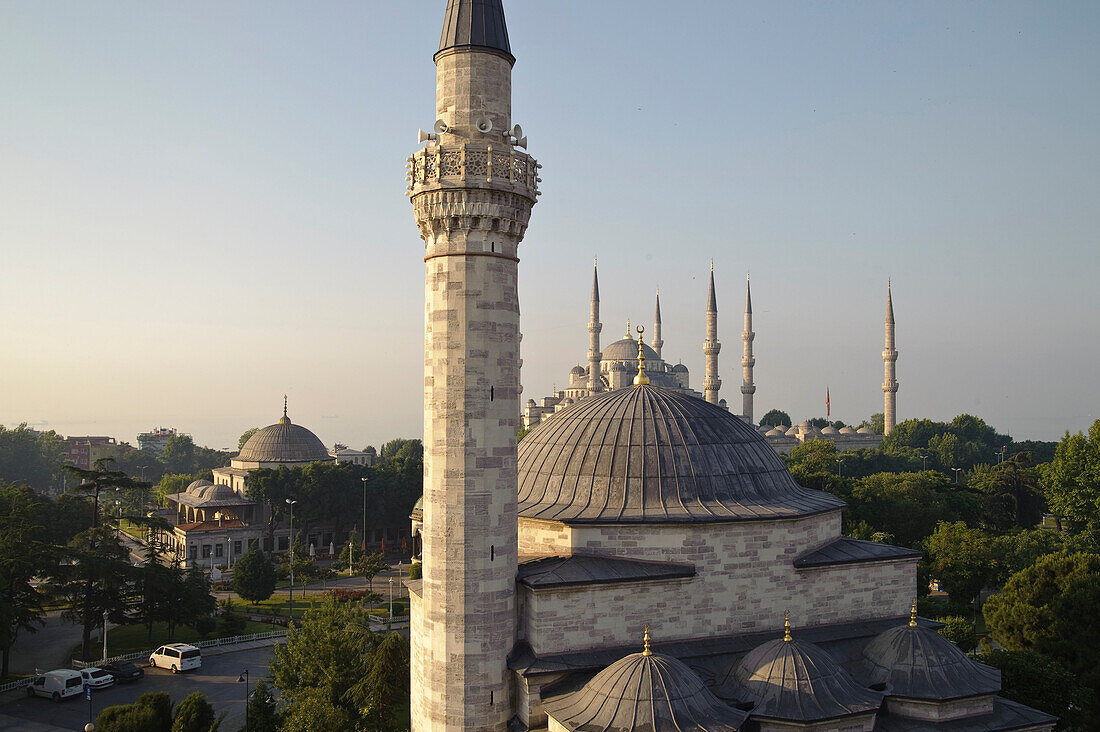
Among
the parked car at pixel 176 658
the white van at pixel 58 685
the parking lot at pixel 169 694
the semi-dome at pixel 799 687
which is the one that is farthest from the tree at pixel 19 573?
the semi-dome at pixel 799 687

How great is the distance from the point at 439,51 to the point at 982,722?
16.3 m

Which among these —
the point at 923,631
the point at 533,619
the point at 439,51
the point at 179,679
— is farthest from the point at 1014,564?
the point at 179,679

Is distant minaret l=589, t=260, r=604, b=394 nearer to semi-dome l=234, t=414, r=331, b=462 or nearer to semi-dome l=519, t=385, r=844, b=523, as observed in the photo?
semi-dome l=234, t=414, r=331, b=462

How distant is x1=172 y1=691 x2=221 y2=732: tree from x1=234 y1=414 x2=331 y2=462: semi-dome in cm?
4588

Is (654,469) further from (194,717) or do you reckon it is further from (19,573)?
(19,573)

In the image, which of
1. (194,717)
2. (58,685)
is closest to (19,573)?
(58,685)

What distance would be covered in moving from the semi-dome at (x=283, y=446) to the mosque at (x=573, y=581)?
4877cm

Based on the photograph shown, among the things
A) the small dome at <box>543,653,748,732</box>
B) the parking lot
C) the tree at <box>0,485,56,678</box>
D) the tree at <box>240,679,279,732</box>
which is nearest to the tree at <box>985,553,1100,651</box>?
the small dome at <box>543,653,748,732</box>

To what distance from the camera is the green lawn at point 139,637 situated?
96.9ft

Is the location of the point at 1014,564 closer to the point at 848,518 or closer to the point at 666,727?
the point at 848,518

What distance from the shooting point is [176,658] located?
27.0 metres

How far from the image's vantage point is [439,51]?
1506 centimetres

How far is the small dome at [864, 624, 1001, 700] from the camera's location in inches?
555

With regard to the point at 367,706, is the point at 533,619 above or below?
above
